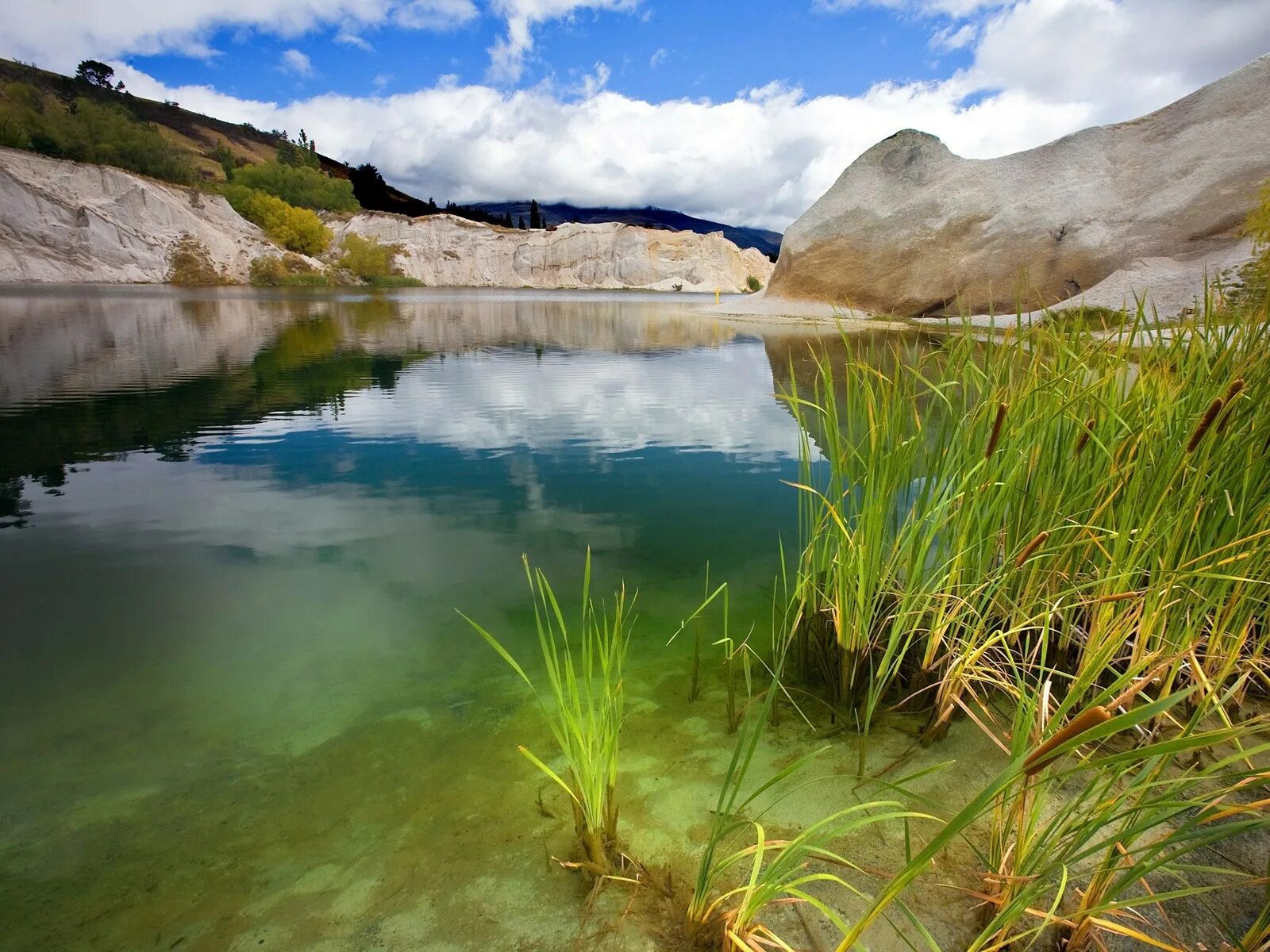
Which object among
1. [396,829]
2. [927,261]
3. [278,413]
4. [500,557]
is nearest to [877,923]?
[396,829]

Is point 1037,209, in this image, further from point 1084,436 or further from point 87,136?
point 87,136

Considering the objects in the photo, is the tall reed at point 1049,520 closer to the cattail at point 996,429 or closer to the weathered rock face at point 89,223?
the cattail at point 996,429

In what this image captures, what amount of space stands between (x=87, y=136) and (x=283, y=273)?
1391 cm

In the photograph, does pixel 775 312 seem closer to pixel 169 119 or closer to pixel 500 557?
pixel 500 557

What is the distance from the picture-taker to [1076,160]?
15883 millimetres

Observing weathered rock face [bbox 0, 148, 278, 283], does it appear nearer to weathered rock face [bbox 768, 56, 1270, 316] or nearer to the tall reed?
weathered rock face [bbox 768, 56, 1270, 316]

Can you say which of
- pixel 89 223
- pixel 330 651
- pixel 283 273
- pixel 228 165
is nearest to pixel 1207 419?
pixel 330 651

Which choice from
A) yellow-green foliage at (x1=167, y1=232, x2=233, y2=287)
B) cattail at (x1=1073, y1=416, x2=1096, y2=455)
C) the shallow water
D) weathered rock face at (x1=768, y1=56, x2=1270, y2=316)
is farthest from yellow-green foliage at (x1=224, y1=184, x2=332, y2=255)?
cattail at (x1=1073, y1=416, x2=1096, y2=455)

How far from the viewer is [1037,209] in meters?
15.9

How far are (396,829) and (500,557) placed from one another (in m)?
1.94

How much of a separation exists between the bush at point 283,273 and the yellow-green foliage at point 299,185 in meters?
12.8

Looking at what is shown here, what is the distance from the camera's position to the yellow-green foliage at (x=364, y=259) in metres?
57.2

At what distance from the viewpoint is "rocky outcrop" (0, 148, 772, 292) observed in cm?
3575

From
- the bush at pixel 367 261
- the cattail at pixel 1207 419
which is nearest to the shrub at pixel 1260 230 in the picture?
the cattail at pixel 1207 419
